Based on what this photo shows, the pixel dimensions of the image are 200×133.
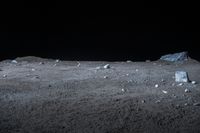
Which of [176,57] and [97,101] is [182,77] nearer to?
[97,101]

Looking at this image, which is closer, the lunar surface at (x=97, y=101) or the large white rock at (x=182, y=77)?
the lunar surface at (x=97, y=101)

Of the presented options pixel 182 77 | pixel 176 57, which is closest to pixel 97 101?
pixel 182 77

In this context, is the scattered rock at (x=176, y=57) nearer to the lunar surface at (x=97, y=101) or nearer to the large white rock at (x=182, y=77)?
the lunar surface at (x=97, y=101)

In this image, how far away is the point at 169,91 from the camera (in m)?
4.64

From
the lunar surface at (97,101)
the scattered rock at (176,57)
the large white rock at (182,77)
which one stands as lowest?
the lunar surface at (97,101)

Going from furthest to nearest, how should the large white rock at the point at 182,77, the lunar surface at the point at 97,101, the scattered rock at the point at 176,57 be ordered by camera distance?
the scattered rock at the point at 176,57
the large white rock at the point at 182,77
the lunar surface at the point at 97,101

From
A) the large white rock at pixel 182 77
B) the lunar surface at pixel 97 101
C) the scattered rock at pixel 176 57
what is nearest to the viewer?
the lunar surface at pixel 97 101

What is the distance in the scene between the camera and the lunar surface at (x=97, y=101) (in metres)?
3.31

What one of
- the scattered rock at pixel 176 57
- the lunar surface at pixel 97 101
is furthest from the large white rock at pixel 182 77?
the scattered rock at pixel 176 57

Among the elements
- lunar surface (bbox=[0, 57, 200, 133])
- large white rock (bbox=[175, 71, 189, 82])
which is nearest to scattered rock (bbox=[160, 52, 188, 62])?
lunar surface (bbox=[0, 57, 200, 133])

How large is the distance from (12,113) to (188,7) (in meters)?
5.95

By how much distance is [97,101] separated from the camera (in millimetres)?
4145

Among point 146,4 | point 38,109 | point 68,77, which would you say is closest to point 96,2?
point 146,4

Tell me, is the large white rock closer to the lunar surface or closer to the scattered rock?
the lunar surface
